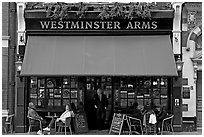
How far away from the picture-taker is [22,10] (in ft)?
46.7

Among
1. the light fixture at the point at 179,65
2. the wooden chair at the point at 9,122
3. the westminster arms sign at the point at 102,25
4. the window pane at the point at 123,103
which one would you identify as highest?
the westminster arms sign at the point at 102,25

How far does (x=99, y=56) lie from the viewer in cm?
1359

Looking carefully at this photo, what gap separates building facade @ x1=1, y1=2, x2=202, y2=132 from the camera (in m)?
13.4

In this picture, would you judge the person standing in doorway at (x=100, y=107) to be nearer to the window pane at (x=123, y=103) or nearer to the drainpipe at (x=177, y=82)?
the window pane at (x=123, y=103)

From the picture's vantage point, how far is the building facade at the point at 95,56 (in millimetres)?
13414

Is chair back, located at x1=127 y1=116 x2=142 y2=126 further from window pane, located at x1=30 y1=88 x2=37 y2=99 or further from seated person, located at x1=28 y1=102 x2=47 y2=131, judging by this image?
window pane, located at x1=30 y1=88 x2=37 y2=99

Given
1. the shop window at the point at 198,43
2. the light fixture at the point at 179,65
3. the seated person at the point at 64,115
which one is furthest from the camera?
the shop window at the point at 198,43

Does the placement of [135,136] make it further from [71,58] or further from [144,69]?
[71,58]

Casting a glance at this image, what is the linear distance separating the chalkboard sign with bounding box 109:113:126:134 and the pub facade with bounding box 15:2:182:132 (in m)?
0.93

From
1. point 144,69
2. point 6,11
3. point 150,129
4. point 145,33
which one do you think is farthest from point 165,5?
point 6,11

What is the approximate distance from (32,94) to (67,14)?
3243 millimetres

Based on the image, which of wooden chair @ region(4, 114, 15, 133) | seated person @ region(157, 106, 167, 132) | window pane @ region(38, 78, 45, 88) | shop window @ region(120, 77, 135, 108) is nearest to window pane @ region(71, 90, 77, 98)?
window pane @ region(38, 78, 45, 88)

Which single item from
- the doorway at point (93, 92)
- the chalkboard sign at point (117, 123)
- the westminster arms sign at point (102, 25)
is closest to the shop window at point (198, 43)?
the westminster arms sign at point (102, 25)

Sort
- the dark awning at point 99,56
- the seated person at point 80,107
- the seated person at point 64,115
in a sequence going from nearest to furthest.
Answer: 1. the seated person at point 64,115
2. the dark awning at point 99,56
3. the seated person at point 80,107
